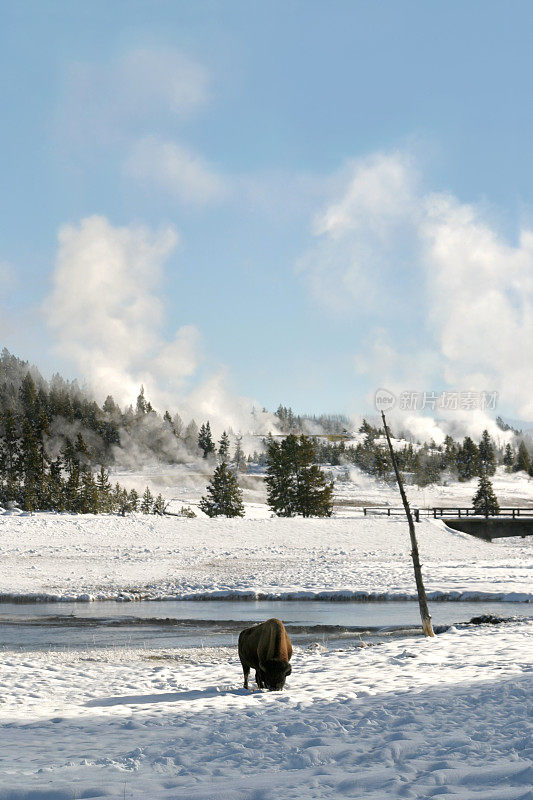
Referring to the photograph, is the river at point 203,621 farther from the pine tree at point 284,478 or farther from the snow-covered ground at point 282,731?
the pine tree at point 284,478

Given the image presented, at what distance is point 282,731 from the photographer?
8.98m

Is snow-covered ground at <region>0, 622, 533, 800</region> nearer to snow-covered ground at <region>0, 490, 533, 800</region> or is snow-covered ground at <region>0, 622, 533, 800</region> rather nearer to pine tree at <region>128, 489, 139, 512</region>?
snow-covered ground at <region>0, 490, 533, 800</region>

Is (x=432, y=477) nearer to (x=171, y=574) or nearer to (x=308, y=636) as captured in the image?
(x=171, y=574)

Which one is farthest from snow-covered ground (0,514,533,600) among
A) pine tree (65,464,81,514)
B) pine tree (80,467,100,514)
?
pine tree (65,464,81,514)

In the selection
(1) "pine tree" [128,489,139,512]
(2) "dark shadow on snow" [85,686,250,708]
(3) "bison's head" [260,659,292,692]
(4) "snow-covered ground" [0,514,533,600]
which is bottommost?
(4) "snow-covered ground" [0,514,533,600]

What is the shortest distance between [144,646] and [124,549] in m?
31.9

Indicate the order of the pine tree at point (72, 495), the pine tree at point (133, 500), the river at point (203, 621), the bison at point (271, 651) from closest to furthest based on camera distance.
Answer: the bison at point (271, 651) → the river at point (203, 621) → the pine tree at point (72, 495) → the pine tree at point (133, 500)

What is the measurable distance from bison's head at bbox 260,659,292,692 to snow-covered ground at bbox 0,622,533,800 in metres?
0.28

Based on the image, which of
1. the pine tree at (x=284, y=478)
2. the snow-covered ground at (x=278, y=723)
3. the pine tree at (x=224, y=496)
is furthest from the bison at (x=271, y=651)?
the pine tree at (x=224, y=496)

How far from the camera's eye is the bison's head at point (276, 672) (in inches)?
469

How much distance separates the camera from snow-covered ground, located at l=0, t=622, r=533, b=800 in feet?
22.3

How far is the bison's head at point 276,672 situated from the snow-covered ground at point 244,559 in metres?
19.1

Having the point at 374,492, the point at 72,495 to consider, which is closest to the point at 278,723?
the point at 72,495

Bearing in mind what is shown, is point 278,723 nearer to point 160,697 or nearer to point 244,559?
point 160,697
